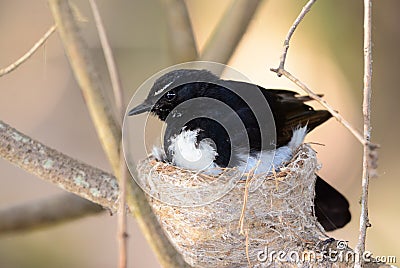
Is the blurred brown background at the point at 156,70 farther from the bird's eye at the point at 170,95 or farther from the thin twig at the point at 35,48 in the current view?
the thin twig at the point at 35,48

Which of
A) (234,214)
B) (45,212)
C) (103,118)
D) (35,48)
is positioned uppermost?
(45,212)

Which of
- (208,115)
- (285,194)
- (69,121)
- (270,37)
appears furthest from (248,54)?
(285,194)

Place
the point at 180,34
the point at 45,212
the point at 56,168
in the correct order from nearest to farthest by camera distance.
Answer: the point at 56,168 → the point at 45,212 → the point at 180,34

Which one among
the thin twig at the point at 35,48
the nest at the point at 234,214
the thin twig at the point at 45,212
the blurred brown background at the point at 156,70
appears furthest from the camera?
the blurred brown background at the point at 156,70

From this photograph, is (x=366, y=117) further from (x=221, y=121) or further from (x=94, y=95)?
(x=221, y=121)

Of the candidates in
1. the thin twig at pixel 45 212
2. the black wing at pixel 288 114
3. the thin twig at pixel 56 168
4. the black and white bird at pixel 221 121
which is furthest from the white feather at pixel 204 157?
the thin twig at pixel 45 212

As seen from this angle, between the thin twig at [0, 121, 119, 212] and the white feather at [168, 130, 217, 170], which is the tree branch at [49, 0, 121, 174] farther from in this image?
the white feather at [168, 130, 217, 170]

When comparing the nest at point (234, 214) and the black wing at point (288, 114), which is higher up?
the black wing at point (288, 114)

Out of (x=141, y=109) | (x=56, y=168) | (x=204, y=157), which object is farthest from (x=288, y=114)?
(x=56, y=168)
